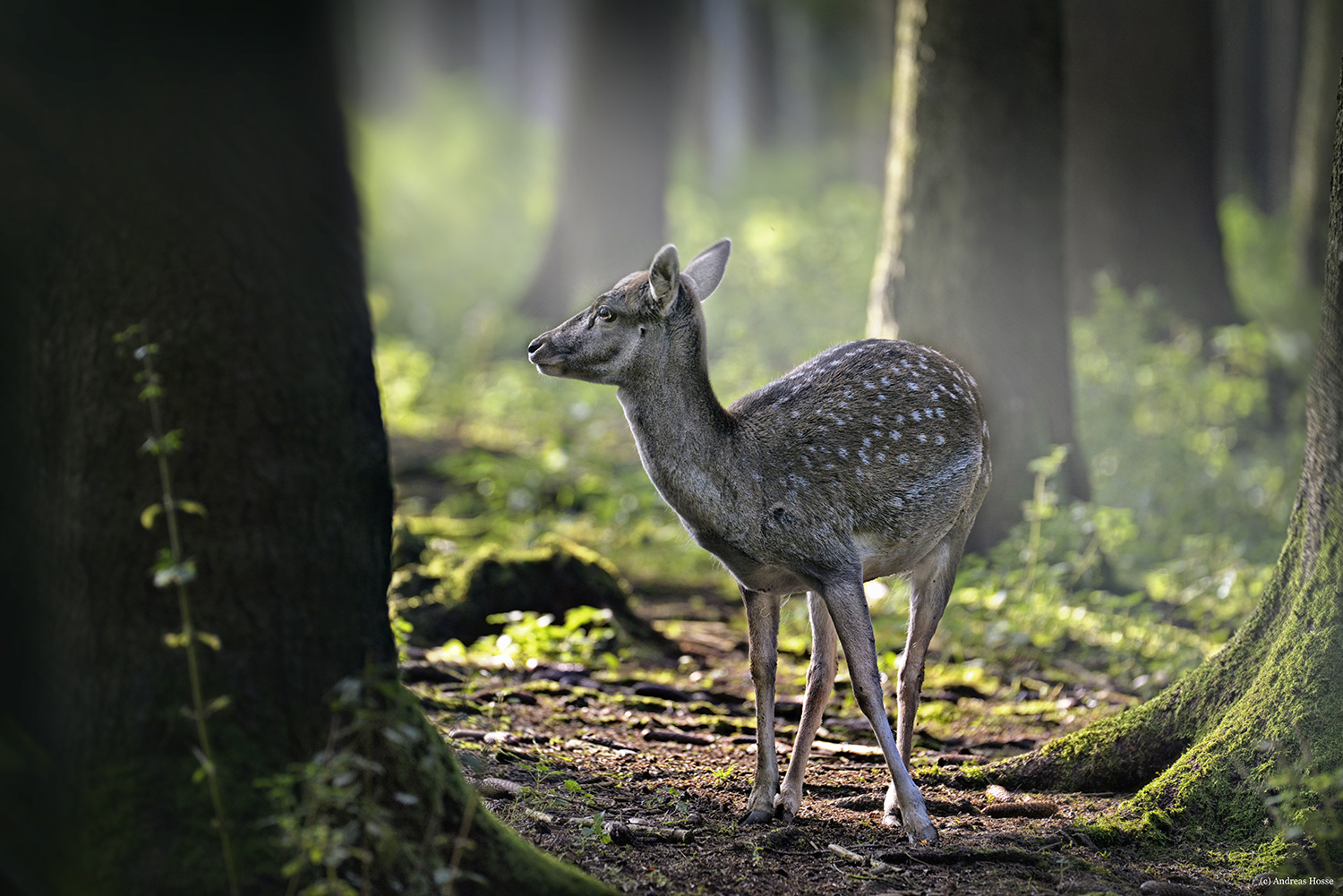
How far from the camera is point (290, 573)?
3299mm

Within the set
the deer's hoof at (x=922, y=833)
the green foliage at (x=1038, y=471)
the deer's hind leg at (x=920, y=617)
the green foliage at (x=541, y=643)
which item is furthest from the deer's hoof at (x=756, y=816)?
the green foliage at (x=1038, y=471)

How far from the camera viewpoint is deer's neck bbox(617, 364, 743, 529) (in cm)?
475

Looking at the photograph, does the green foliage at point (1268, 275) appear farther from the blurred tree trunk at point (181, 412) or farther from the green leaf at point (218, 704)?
the green leaf at point (218, 704)

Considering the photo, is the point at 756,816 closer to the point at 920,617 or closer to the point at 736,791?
the point at 736,791

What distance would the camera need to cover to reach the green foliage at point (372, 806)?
3006mm

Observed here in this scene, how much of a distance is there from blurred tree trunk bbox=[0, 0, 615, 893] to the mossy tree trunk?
2.66 meters

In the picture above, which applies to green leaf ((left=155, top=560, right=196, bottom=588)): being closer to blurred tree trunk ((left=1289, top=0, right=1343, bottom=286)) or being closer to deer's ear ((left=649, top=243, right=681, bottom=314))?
deer's ear ((left=649, top=243, right=681, bottom=314))

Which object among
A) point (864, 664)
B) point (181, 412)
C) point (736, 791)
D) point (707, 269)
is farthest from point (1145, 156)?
point (181, 412)

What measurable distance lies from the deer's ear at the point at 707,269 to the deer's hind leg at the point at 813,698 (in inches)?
57.6

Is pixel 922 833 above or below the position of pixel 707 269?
below

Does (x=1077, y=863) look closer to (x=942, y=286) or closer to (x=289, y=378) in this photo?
(x=289, y=378)

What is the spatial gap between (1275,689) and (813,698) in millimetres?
1817

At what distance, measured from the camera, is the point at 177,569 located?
2.95 m

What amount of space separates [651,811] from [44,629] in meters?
2.31
